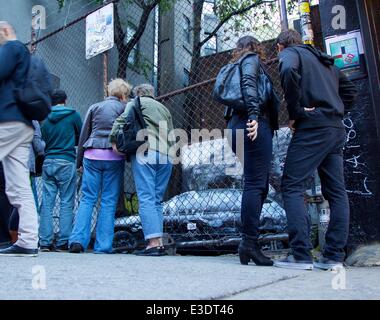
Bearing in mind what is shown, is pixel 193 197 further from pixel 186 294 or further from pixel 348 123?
pixel 186 294

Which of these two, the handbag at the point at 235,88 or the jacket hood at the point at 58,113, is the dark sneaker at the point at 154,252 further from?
the jacket hood at the point at 58,113

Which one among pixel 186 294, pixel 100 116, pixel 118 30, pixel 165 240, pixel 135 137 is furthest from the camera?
pixel 118 30

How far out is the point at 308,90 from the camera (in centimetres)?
363

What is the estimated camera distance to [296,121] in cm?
371

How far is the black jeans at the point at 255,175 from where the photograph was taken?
3.74 m

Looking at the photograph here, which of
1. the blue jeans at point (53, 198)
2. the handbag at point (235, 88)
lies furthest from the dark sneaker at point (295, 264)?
the blue jeans at point (53, 198)

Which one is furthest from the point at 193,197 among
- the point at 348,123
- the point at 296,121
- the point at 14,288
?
the point at 14,288

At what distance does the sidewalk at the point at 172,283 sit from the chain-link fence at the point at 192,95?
206 centimetres

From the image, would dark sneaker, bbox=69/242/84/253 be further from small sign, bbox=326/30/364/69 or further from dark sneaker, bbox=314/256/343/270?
small sign, bbox=326/30/364/69

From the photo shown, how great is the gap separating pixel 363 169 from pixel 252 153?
1.22 meters

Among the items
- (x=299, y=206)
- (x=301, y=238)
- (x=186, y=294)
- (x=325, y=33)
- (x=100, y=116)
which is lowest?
(x=186, y=294)

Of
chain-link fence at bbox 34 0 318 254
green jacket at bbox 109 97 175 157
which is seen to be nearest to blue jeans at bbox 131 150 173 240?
green jacket at bbox 109 97 175 157

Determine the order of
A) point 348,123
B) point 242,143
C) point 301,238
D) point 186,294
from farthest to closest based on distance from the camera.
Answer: point 348,123
point 242,143
point 301,238
point 186,294

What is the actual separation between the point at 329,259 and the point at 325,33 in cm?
227
